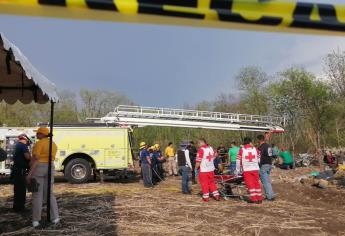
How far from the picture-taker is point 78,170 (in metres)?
18.5

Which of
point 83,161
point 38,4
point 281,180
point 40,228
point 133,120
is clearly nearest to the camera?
point 38,4

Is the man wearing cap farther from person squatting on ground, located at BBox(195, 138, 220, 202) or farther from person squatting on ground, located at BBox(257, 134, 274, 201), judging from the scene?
person squatting on ground, located at BBox(257, 134, 274, 201)

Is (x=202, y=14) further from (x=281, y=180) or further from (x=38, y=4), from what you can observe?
(x=281, y=180)

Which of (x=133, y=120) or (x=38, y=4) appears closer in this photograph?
(x=38, y=4)

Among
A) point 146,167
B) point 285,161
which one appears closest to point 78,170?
point 146,167

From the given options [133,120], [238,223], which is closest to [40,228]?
[238,223]

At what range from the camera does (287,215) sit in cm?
1046

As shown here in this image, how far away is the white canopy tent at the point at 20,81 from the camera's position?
6699 millimetres

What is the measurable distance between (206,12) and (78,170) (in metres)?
17.0

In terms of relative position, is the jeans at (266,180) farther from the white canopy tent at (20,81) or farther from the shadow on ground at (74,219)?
the white canopy tent at (20,81)

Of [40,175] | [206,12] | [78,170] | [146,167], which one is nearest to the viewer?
[206,12]

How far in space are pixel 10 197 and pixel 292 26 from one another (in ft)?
40.7

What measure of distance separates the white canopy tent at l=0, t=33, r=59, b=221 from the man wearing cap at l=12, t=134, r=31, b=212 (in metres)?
1.10

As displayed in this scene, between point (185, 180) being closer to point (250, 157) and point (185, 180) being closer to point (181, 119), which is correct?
point (250, 157)
